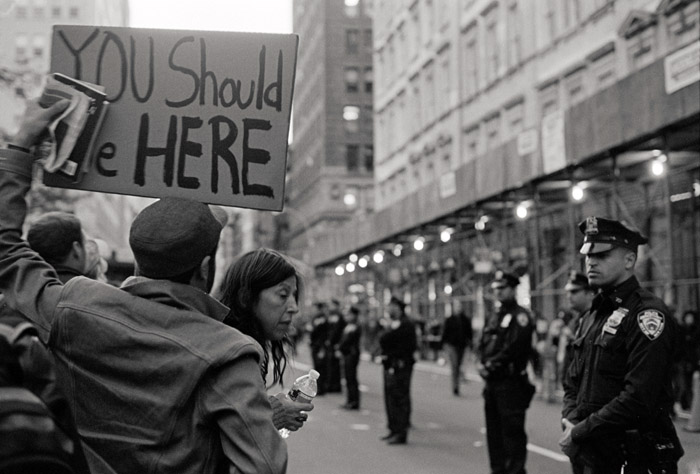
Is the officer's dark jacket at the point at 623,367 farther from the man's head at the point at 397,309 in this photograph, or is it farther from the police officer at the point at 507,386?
the man's head at the point at 397,309

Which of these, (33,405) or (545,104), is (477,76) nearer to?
(545,104)

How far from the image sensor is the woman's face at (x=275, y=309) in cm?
379

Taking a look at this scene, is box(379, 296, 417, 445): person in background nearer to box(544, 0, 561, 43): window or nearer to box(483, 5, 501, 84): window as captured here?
box(544, 0, 561, 43): window

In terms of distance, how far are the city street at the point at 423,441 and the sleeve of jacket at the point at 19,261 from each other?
5.07 meters

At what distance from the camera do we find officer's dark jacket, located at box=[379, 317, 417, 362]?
13133 millimetres

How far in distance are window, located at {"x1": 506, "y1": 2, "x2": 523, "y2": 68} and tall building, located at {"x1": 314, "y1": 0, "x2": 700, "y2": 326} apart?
0.27ft

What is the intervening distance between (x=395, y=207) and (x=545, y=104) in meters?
6.34

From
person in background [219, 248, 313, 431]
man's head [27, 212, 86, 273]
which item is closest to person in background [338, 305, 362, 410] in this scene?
man's head [27, 212, 86, 273]

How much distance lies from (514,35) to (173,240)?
29.1m

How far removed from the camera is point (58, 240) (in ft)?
14.3

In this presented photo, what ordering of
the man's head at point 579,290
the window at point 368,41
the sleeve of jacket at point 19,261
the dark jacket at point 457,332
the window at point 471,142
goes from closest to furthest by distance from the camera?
the sleeve of jacket at point 19,261 → the man's head at point 579,290 → the dark jacket at point 457,332 → the window at point 471,142 → the window at point 368,41

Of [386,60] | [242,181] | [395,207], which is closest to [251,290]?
[242,181]

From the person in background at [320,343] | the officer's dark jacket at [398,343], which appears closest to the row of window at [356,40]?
the person in background at [320,343]

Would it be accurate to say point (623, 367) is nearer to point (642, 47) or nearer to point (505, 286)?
point (505, 286)
